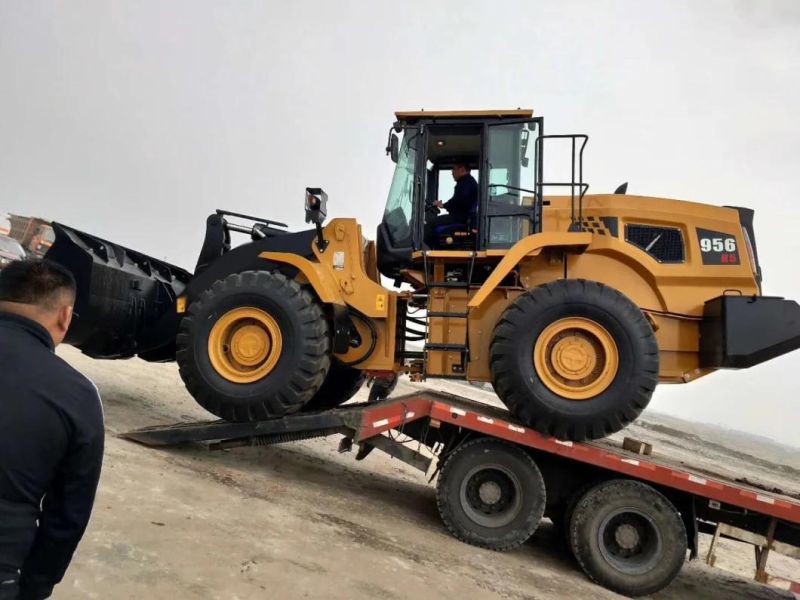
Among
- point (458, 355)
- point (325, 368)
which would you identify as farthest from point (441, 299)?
point (325, 368)

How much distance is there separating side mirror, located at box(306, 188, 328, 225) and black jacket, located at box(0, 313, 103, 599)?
4.10 metres

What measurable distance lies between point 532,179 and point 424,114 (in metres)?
1.31

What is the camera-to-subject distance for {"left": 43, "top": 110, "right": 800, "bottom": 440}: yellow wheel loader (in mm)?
5105

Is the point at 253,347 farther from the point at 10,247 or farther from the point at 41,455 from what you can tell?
the point at 10,247

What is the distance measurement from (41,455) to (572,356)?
14.2ft

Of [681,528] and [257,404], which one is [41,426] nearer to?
[257,404]

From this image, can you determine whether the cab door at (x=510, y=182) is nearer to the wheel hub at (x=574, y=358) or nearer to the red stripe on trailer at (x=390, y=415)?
the wheel hub at (x=574, y=358)

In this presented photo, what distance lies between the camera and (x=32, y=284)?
180 centimetres

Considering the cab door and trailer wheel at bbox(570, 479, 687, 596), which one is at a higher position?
the cab door

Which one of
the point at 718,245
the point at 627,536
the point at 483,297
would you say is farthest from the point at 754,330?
the point at 483,297

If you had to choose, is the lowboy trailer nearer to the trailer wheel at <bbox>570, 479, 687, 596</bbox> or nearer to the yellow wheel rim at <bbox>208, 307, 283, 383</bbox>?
the trailer wheel at <bbox>570, 479, 687, 596</bbox>

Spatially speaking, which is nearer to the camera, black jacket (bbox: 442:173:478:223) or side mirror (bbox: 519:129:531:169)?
side mirror (bbox: 519:129:531:169)

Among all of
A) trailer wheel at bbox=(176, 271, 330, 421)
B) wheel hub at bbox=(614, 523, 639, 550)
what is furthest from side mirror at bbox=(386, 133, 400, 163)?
wheel hub at bbox=(614, 523, 639, 550)

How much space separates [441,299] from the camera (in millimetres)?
5906
